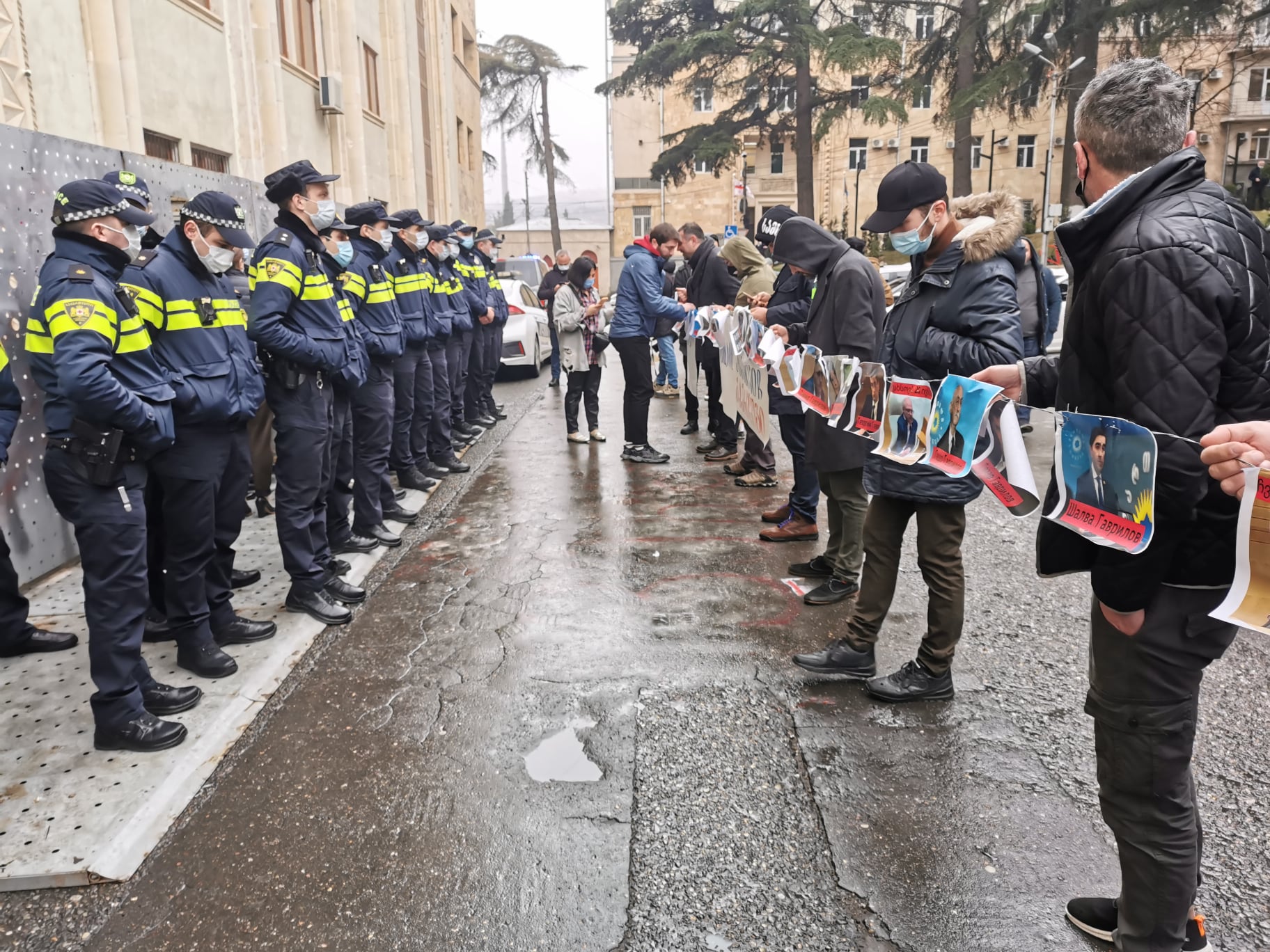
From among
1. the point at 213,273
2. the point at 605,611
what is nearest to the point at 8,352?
the point at 213,273

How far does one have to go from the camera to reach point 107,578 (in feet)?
11.6

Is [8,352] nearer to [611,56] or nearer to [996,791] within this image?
[996,791]

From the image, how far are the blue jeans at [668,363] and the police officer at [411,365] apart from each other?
565 cm

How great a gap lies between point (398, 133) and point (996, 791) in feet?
69.2

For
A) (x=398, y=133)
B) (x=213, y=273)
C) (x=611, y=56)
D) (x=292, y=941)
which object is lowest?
(x=292, y=941)

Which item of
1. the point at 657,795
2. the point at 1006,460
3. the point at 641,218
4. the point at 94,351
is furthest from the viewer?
the point at 641,218

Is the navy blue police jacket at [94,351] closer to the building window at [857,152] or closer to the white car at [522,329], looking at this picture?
the white car at [522,329]

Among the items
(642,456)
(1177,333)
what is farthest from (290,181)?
(1177,333)

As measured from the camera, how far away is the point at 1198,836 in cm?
229

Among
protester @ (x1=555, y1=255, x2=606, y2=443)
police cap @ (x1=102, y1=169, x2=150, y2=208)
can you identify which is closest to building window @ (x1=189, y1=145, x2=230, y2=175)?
protester @ (x1=555, y1=255, x2=606, y2=443)

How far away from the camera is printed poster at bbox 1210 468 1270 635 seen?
1.87 m

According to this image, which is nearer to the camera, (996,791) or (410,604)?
(996,791)

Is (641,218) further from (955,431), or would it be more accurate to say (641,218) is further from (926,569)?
(955,431)

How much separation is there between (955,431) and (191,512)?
3300 mm
